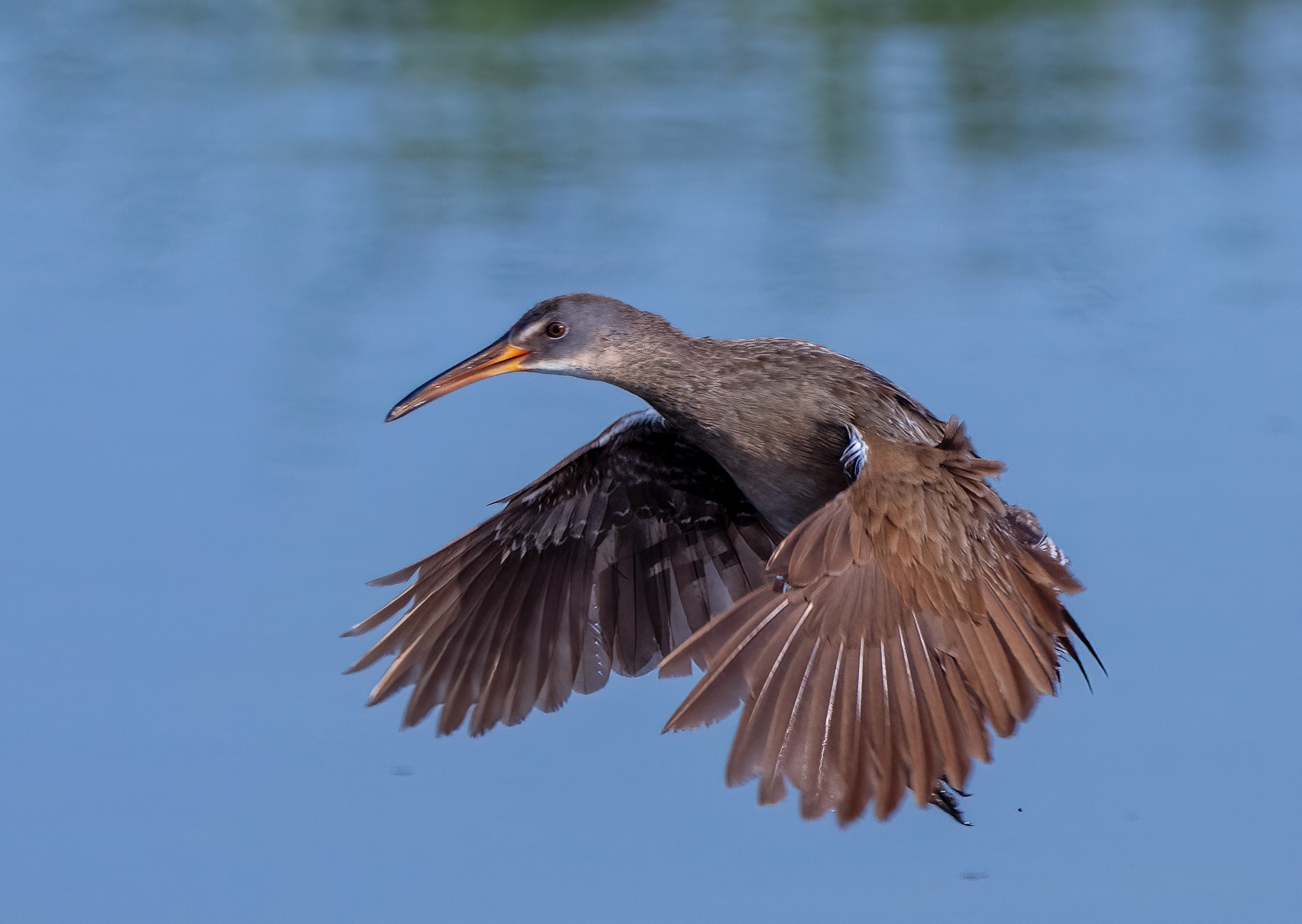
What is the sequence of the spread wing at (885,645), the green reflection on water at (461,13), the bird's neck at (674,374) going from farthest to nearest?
1. the green reflection on water at (461,13)
2. the bird's neck at (674,374)
3. the spread wing at (885,645)

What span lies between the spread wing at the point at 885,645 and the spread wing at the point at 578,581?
1.16m

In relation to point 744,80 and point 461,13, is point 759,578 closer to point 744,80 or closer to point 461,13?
point 744,80

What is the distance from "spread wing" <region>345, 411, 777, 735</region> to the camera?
5859 mm

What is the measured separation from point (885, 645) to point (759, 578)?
1.55m

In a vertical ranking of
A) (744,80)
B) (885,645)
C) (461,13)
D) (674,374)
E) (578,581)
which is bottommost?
(885,645)

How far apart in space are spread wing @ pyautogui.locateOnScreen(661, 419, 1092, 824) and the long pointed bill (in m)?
1.11

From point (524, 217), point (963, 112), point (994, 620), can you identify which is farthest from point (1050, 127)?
point (994, 620)

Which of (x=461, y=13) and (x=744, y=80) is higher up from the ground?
(x=461, y=13)

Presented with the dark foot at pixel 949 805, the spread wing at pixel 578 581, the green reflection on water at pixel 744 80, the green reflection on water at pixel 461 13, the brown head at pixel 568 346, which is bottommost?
the dark foot at pixel 949 805

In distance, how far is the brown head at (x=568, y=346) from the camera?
5355mm


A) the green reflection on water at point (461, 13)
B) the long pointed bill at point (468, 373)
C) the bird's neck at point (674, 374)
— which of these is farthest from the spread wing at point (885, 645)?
the green reflection on water at point (461, 13)

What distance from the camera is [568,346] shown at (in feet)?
17.6

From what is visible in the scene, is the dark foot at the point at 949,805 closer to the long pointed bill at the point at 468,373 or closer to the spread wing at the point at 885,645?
the spread wing at the point at 885,645

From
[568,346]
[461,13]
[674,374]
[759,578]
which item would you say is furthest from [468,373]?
[461,13]
